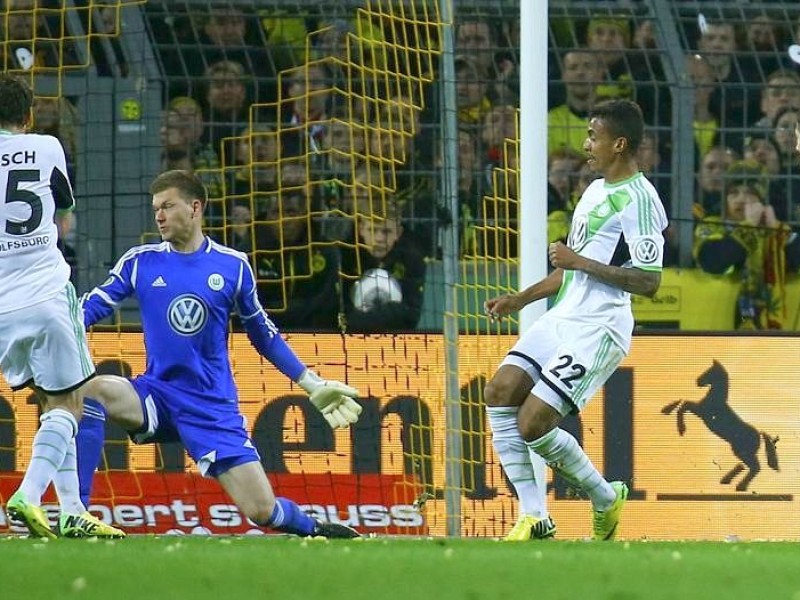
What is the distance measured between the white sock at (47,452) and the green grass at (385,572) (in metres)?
0.37

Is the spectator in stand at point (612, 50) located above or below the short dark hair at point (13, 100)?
above

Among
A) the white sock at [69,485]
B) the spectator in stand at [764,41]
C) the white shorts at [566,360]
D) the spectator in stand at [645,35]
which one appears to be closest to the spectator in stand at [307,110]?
the spectator in stand at [645,35]

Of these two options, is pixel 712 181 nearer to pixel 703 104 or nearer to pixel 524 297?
pixel 703 104

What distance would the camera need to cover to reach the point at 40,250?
271 inches

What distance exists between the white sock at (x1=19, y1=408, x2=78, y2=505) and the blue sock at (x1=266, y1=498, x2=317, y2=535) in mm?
1020

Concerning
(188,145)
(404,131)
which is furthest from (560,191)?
(188,145)

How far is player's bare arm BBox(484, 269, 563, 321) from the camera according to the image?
296 inches

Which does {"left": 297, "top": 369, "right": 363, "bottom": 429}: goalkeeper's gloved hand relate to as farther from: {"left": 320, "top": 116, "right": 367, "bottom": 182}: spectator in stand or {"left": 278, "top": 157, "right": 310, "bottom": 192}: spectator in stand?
{"left": 278, "top": 157, "right": 310, "bottom": 192}: spectator in stand

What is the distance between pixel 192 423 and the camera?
748 cm

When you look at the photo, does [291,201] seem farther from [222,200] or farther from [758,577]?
Answer: [758,577]

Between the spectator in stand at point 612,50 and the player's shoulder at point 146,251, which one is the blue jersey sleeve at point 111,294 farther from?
the spectator in stand at point 612,50

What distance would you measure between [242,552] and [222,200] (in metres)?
4.10

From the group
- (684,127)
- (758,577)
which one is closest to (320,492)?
(684,127)

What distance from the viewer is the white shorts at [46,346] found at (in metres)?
6.80
